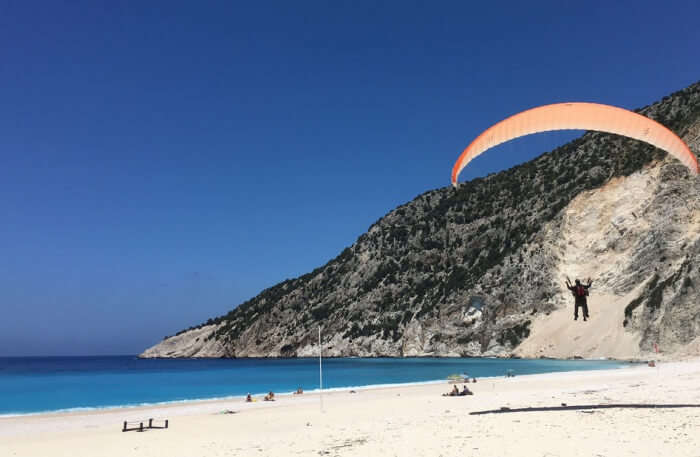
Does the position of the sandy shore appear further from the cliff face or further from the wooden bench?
the cliff face

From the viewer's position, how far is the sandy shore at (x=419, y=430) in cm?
943

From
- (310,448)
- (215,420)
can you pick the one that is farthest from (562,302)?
(310,448)

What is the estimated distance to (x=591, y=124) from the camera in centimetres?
1298

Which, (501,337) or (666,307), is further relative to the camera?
(501,337)

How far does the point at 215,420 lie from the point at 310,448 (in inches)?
345

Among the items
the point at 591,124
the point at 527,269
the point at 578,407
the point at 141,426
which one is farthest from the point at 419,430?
the point at 527,269

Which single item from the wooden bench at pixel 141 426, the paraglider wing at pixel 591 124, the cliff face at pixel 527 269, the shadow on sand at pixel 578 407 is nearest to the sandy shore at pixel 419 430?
the shadow on sand at pixel 578 407

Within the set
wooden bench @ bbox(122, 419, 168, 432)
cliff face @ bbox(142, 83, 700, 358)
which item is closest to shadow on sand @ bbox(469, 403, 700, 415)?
wooden bench @ bbox(122, 419, 168, 432)

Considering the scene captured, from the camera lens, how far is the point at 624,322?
1858 inches

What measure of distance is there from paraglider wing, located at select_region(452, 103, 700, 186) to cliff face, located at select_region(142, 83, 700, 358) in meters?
31.1

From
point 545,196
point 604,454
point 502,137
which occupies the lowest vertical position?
point 604,454

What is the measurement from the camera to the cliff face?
47875mm

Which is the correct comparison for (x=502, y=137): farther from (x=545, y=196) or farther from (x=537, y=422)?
(x=545, y=196)

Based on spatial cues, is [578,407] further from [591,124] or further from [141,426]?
[141,426]
